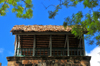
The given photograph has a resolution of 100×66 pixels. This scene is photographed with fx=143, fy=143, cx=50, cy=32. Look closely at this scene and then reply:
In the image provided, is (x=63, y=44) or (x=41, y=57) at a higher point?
(x=63, y=44)

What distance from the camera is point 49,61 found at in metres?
10.9

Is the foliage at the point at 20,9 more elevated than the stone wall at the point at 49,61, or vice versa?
the foliage at the point at 20,9

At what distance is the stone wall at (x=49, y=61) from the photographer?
10.9m

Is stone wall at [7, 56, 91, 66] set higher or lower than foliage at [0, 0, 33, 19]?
lower

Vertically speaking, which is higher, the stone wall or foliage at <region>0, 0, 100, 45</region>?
foliage at <region>0, 0, 100, 45</region>

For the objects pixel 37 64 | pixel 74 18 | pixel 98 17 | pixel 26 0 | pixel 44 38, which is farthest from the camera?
pixel 44 38

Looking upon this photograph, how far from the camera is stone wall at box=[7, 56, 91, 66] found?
35.7 ft

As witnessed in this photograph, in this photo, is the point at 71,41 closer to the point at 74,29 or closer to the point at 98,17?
the point at 74,29

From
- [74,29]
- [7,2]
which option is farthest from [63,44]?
[7,2]

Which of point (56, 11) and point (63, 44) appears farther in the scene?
point (63, 44)

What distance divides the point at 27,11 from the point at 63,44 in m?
5.26

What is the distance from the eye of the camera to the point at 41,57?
35.9ft

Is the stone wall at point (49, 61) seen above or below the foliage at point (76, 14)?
below

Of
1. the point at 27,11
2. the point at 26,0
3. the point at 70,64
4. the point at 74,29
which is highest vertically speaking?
the point at 26,0
